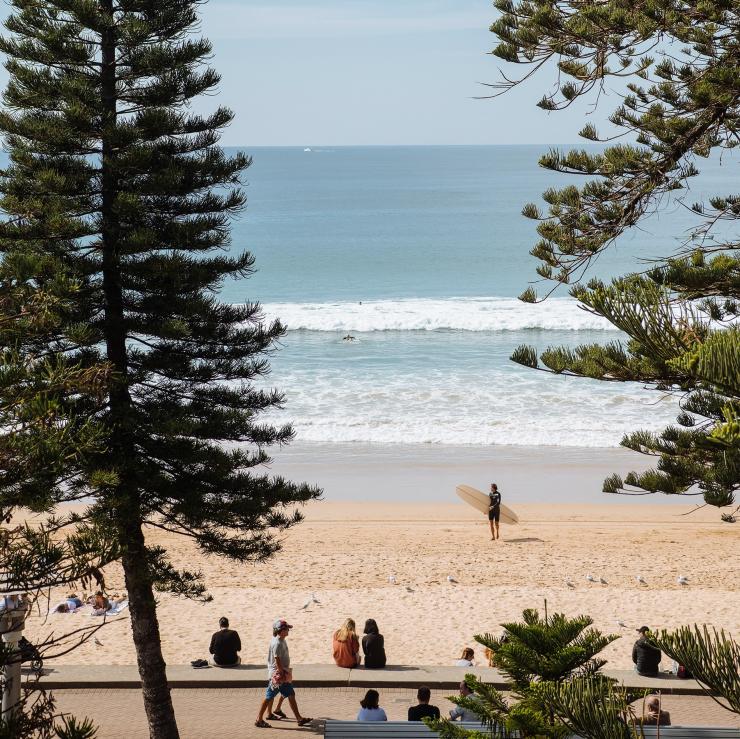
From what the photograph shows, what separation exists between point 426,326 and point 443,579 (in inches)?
962

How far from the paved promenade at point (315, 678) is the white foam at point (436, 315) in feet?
86.7

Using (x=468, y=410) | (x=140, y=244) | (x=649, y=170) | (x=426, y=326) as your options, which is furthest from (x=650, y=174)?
(x=426, y=326)

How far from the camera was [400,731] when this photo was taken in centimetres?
682

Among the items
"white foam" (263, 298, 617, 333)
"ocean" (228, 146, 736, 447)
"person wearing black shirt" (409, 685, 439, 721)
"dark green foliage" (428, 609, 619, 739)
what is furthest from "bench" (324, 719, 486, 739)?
"white foam" (263, 298, 617, 333)

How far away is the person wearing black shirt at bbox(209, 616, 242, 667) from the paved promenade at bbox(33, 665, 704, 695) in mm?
96

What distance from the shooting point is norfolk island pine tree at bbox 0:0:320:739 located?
8625 millimetres

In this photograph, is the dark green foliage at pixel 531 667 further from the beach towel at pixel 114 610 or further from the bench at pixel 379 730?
the beach towel at pixel 114 610

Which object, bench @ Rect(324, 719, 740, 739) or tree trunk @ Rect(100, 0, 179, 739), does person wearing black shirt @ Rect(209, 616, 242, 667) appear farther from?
bench @ Rect(324, 719, 740, 739)

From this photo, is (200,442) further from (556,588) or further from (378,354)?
(378,354)

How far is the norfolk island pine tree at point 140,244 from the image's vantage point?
8.62m

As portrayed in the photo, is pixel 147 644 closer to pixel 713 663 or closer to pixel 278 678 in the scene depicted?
pixel 278 678

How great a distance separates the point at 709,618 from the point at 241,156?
27.0 feet

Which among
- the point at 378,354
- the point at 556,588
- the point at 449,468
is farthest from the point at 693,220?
the point at 556,588

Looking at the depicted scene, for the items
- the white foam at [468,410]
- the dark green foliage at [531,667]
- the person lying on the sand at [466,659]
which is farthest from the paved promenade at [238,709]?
the white foam at [468,410]
